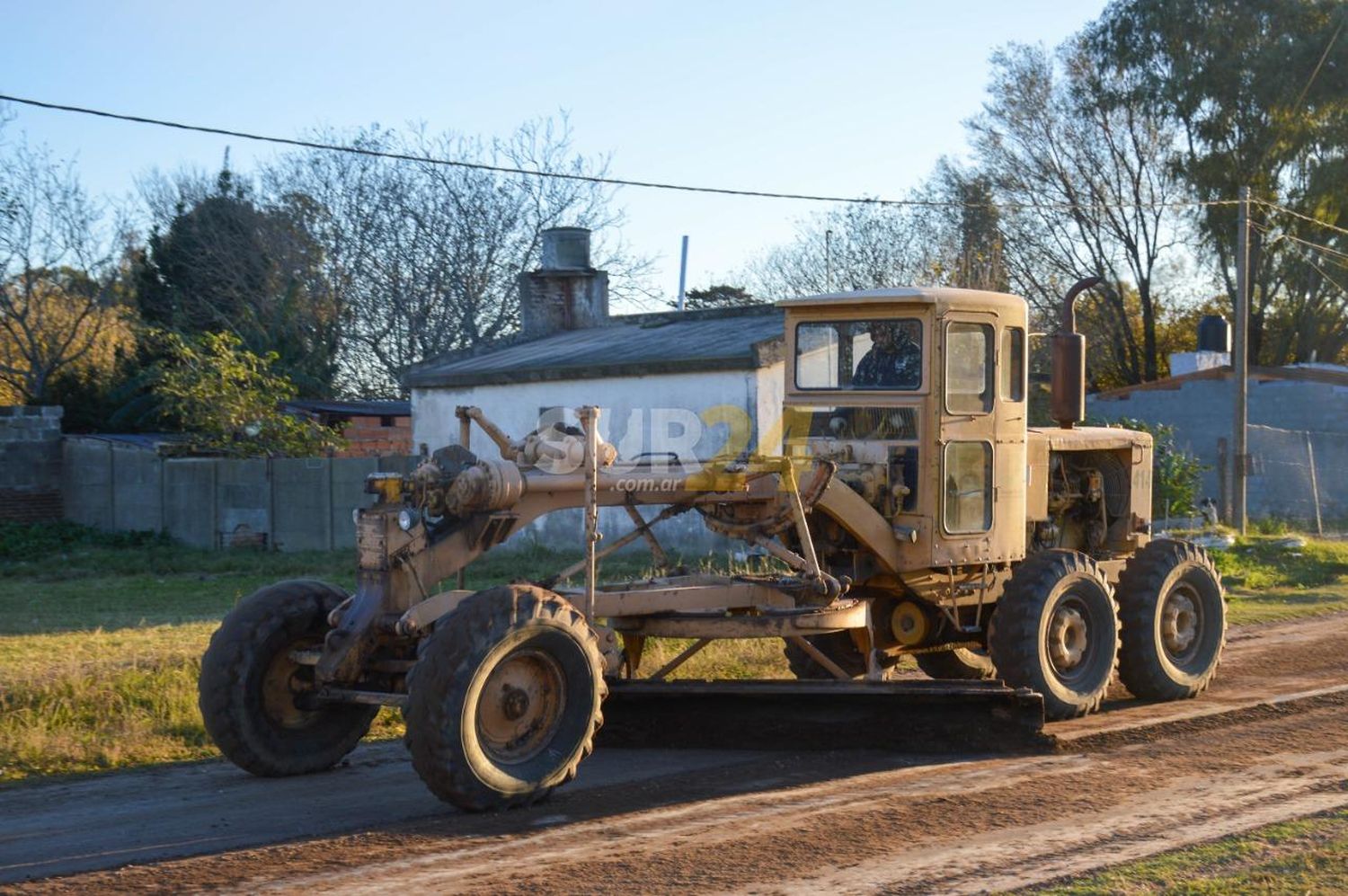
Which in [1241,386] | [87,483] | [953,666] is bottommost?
[953,666]

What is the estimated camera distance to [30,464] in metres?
27.8

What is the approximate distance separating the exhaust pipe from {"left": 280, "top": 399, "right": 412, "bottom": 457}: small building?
60.3 feet

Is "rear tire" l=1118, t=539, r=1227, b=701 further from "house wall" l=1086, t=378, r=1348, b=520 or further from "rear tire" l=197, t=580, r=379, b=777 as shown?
"house wall" l=1086, t=378, r=1348, b=520

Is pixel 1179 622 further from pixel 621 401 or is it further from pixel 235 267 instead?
pixel 235 267

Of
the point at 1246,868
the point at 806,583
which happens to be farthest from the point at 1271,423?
the point at 1246,868

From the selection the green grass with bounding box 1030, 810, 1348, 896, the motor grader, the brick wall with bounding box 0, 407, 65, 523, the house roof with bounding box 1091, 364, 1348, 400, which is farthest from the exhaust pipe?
the house roof with bounding box 1091, 364, 1348, 400

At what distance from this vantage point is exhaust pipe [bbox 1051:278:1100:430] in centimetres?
1044

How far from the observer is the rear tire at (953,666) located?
11984 millimetres

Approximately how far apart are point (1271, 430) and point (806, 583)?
75.2 feet

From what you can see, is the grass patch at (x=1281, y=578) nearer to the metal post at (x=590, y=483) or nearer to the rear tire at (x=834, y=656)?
the rear tire at (x=834, y=656)

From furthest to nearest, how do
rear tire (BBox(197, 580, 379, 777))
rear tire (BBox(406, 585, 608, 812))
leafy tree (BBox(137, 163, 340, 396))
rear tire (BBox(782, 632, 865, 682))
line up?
leafy tree (BBox(137, 163, 340, 396)) → rear tire (BBox(782, 632, 865, 682)) → rear tire (BBox(197, 580, 379, 777)) → rear tire (BBox(406, 585, 608, 812))

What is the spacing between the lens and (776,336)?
21.5 meters

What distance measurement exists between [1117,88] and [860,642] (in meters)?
38.7

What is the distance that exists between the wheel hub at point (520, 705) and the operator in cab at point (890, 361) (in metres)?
3.59
